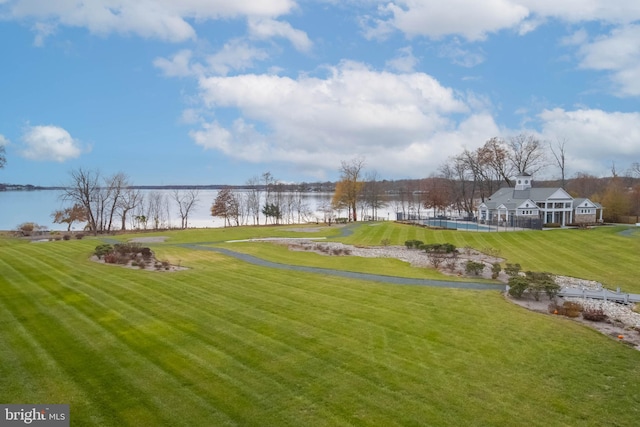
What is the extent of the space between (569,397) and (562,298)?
835 cm

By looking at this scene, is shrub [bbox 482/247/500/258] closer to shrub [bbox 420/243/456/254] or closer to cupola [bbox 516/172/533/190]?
shrub [bbox 420/243/456/254]

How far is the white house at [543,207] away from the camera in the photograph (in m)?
43.0

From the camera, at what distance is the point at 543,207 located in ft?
144

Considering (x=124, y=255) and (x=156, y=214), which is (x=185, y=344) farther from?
(x=156, y=214)

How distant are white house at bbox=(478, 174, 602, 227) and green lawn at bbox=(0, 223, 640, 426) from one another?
33713mm

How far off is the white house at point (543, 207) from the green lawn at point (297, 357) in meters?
33.7

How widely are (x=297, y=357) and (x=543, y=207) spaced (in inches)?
1730

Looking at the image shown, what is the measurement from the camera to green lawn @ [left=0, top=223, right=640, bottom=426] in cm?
621

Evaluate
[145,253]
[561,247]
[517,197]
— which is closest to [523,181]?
[517,197]

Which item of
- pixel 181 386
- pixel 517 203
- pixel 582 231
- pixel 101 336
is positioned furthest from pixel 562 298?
pixel 517 203

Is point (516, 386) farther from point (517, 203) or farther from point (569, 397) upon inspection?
point (517, 203)

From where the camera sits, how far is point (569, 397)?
22.6 feet

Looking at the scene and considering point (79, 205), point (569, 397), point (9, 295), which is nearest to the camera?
point (569, 397)

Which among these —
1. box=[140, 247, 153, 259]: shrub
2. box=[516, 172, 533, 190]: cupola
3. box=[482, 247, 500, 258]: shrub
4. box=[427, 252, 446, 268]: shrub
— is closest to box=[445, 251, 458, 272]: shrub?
box=[427, 252, 446, 268]: shrub
